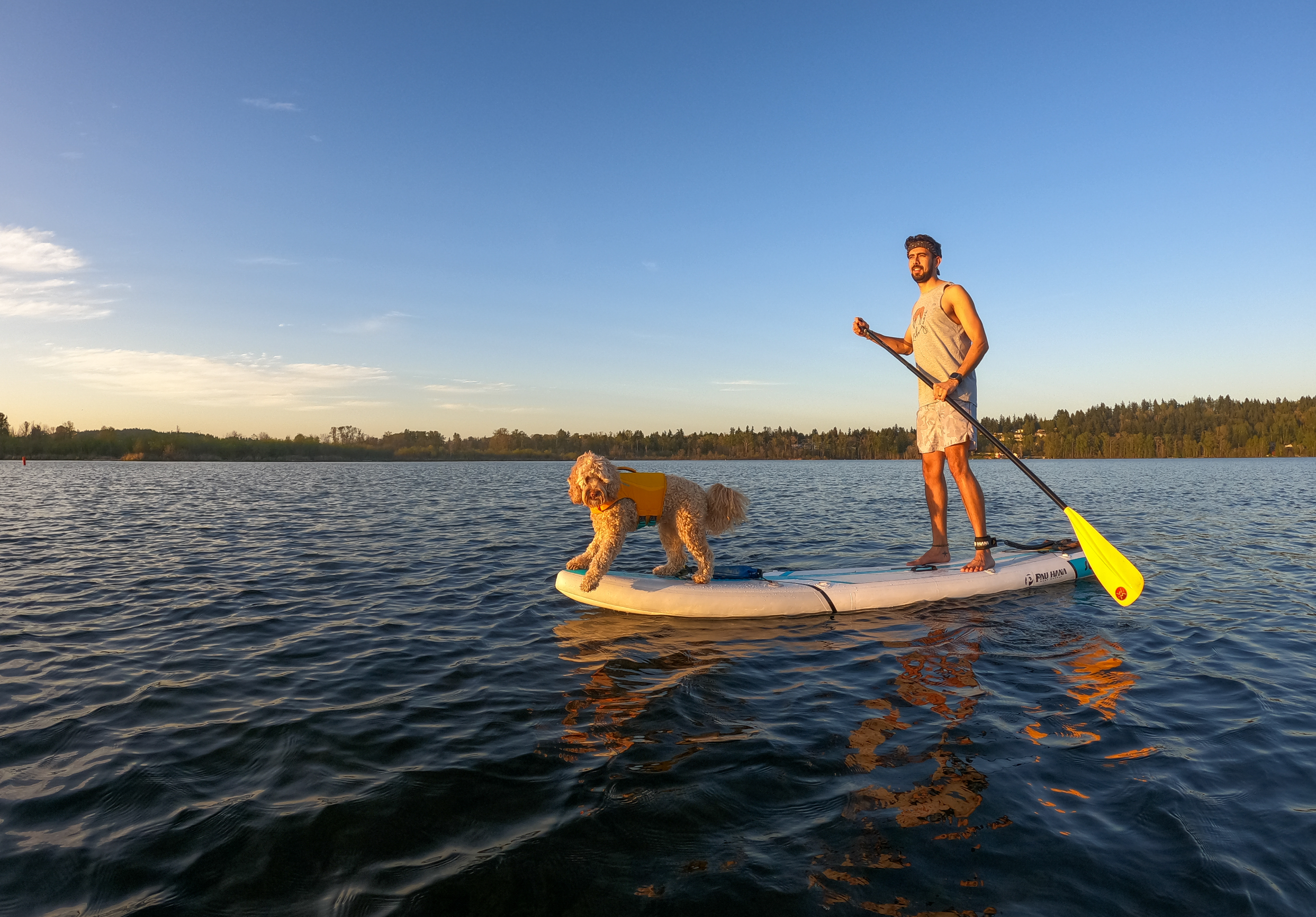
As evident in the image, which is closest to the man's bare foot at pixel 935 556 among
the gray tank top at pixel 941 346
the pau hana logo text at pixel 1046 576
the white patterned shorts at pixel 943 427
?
the pau hana logo text at pixel 1046 576

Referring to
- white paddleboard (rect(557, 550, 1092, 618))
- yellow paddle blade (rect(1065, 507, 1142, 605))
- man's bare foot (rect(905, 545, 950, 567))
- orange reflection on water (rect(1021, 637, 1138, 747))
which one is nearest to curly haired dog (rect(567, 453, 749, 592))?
white paddleboard (rect(557, 550, 1092, 618))

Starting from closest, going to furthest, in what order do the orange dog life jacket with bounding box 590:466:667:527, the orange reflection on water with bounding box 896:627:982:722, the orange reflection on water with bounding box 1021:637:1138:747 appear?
the orange reflection on water with bounding box 1021:637:1138:747
the orange reflection on water with bounding box 896:627:982:722
the orange dog life jacket with bounding box 590:466:667:527

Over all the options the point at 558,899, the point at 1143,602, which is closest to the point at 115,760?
the point at 558,899

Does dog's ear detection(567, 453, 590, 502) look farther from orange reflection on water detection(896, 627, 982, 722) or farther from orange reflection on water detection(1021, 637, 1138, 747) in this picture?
orange reflection on water detection(1021, 637, 1138, 747)

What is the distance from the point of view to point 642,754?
3.77m

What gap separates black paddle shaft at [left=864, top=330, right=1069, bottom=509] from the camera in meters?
7.52

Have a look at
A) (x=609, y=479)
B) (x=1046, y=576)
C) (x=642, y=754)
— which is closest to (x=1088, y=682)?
(x=642, y=754)

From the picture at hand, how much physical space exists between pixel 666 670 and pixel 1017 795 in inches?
108

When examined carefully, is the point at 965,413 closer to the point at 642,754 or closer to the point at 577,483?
the point at 577,483

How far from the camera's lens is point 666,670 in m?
5.30

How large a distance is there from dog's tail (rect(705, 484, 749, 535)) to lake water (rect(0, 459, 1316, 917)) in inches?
49.6

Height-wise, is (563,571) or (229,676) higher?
(563,571)

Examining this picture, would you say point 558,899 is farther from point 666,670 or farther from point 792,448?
point 792,448

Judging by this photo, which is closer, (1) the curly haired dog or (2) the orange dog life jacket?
(1) the curly haired dog
